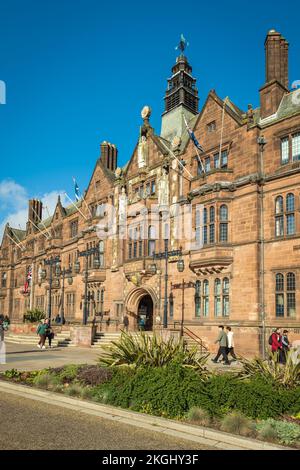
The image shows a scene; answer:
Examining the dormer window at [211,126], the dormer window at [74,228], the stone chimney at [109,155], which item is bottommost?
the dormer window at [74,228]

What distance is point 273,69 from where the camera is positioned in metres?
26.1

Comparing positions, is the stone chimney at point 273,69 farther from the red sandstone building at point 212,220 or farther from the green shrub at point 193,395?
the green shrub at point 193,395

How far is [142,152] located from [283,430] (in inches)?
1124

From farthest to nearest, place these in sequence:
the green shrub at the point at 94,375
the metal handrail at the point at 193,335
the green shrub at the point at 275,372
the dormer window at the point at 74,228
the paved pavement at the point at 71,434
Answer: the dormer window at the point at 74,228, the metal handrail at the point at 193,335, the green shrub at the point at 94,375, the green shrub at the point at 275,372, the paved pavement at the point at 71,434

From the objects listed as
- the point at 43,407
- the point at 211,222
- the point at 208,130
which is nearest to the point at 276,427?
the point at 43,407

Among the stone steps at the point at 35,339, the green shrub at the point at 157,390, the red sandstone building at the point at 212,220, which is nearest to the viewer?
the green shrub at the point at 157,390

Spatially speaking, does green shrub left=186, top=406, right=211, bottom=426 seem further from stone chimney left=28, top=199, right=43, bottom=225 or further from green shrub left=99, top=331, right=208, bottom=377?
stone chimney left=28, top=199, right=43, bottom=225

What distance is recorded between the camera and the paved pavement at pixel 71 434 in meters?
6.93

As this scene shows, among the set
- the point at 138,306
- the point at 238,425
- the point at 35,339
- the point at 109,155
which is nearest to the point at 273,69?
the point at 138,306

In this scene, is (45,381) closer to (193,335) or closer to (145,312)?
(193,335)

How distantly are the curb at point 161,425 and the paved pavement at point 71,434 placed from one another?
0.20 metres

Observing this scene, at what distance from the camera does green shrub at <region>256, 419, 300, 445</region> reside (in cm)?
724

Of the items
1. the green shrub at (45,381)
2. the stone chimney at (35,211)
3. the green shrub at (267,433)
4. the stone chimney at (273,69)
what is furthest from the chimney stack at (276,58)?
the stone chimney at (35,211)

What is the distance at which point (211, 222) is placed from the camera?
2589 centimetres
